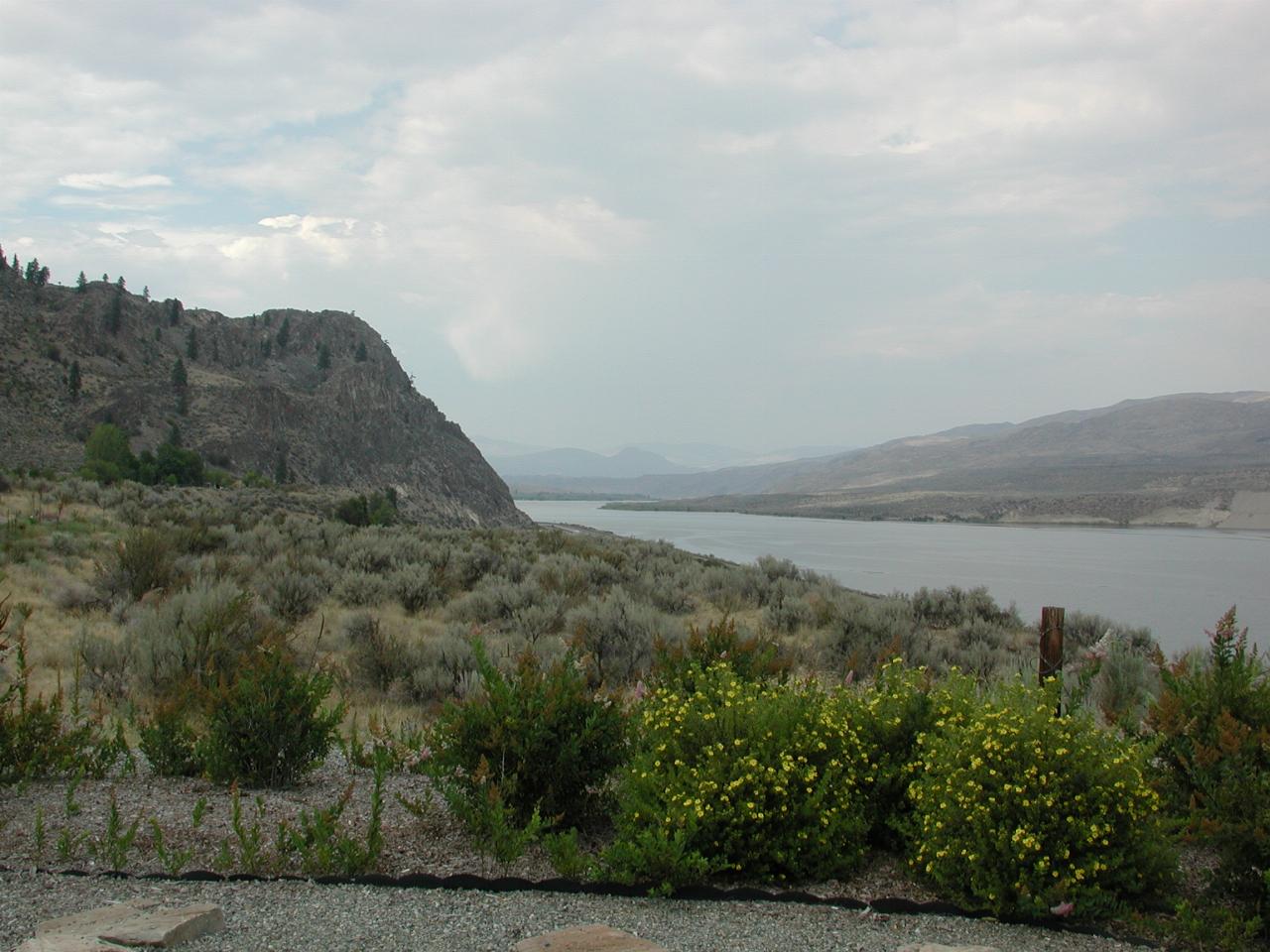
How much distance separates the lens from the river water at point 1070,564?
26.4 metres

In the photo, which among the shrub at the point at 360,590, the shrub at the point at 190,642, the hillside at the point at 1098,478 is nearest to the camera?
the shrub at the point at 190,642

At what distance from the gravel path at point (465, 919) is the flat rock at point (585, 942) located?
0.13 metres

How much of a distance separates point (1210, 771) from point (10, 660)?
35.2 ft

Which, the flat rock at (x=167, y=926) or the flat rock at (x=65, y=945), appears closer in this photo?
the flat rock at (x=65, y=945)

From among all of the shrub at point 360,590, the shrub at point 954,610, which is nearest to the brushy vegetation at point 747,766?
the shrub at point 360,590

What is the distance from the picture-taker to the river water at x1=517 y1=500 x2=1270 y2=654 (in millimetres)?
26391

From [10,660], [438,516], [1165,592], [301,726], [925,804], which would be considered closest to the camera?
[925,804]

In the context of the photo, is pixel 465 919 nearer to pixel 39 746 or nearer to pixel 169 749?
pixel 169 749

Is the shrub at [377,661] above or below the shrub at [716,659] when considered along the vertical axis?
below

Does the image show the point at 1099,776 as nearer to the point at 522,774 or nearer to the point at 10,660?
the point at 522,774

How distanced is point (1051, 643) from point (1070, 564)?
3840 cm

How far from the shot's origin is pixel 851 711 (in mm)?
5109

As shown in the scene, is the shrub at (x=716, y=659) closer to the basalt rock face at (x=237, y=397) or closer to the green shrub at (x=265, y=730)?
the green shrub at (x=265, y=730)

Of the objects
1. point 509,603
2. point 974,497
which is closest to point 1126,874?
point 509,603
